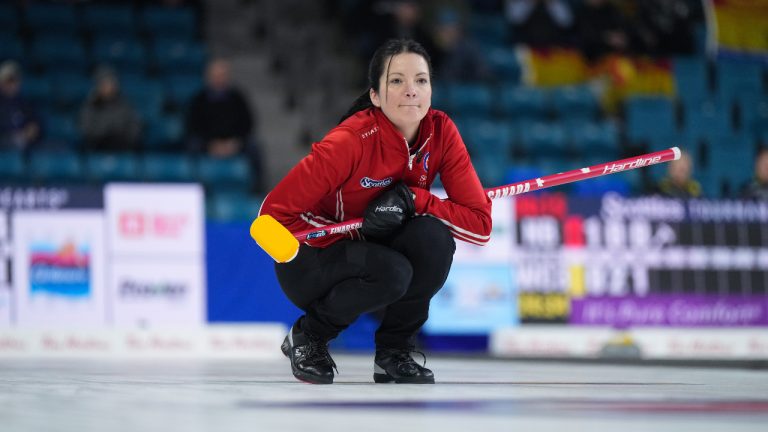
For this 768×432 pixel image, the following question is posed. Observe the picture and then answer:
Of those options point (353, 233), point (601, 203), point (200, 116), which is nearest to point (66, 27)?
point (200, 116)

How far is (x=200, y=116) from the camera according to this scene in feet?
36.9

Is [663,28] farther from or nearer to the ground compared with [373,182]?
farther from the ground

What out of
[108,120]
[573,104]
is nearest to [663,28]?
[573,104]

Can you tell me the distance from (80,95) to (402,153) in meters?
7.91

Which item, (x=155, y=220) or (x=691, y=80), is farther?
(x=691, y=80)

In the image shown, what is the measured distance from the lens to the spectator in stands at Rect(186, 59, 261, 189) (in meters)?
11.2

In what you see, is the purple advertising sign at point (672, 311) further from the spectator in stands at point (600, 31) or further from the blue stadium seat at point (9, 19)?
the blue stadium seat at point (9, 19)

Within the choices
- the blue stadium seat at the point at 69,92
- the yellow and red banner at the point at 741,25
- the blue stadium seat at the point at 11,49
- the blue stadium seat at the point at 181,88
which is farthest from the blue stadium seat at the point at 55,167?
the yellow and red banner at the point at 741,25

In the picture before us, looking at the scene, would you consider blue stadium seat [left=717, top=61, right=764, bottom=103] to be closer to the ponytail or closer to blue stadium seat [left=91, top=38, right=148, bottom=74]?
blue stadium seat [left=91, top=38, right=148, bottom=74]

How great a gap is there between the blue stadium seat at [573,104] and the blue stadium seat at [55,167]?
525 centimetres

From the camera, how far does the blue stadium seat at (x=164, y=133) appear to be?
452 inches

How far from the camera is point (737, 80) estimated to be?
13.4 m

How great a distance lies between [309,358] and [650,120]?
8973 millimetres

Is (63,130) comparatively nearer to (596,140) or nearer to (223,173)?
(223,173)
